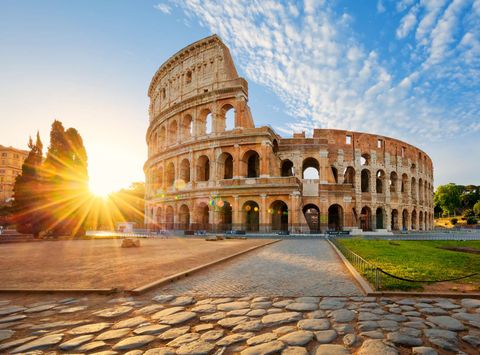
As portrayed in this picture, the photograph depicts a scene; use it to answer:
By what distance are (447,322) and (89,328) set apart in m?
4.64

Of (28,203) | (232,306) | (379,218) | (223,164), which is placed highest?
(223,164)

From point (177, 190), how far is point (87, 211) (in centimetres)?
1028

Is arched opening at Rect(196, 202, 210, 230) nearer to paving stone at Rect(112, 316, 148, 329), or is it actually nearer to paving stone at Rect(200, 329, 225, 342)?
paving stone at Rect(112, 316, 148, 329)

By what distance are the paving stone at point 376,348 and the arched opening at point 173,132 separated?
1413 inches

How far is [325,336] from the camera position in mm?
3289

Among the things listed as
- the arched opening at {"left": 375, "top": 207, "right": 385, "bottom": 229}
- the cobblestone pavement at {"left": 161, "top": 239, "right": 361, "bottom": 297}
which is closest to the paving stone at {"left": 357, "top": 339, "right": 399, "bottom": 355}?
the cobblestone pavement at {"left": 161, "top": 239, "right": 361, "bottom": 297}

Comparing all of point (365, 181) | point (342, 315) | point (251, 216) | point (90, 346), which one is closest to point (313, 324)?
point (342, 315)

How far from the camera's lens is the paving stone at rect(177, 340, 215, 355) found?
Result: 9.34 ft

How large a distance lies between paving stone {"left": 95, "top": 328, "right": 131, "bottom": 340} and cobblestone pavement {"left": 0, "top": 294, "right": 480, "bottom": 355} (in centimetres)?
1

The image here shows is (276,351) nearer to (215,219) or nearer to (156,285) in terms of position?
(156,285)

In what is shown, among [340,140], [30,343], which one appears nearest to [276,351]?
[30,343]

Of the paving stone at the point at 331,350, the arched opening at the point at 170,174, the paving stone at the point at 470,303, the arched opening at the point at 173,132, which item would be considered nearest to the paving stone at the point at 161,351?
the paving stone at the point at 331,350

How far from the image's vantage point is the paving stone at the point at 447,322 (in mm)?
3539

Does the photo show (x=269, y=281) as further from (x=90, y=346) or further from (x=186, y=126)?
(x=186, y=126)
